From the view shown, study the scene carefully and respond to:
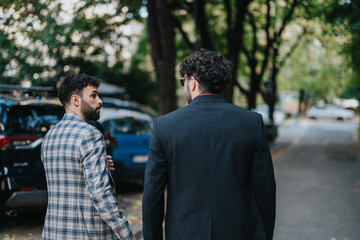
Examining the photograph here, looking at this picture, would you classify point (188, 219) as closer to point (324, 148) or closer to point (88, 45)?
point (88, 45)

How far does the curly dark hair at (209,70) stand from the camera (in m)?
2.38

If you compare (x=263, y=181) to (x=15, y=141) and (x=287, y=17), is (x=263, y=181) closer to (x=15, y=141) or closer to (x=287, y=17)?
(x=15, y=141)

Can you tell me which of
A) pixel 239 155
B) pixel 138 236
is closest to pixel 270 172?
pixel 239 155

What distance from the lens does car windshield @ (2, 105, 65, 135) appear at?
563 cm

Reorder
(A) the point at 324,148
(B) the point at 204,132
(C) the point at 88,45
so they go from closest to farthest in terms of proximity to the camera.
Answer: (B) the point at 204,132, (C) the point at 88,45, (A) the point at 324,148

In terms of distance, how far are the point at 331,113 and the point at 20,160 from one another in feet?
153

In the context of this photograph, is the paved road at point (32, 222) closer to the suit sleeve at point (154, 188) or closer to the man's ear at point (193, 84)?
the suit sleeve at point (154, 188)

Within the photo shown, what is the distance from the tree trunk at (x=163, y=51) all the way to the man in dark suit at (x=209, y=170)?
8.56 metres

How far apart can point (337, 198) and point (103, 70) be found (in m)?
15.4

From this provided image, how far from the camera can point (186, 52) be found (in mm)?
21156

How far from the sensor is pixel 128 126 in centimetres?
888

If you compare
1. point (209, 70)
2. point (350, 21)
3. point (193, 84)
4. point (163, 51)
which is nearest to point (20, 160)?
point (193, 84)

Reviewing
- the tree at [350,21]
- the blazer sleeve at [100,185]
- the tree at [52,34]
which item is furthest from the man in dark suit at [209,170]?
the tree at [52,34]

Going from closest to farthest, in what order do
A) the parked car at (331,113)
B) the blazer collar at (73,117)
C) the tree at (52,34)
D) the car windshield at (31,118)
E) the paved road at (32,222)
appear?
the blazer collar at (73,117), the car windshield at (31,118), the paved road at (32,222), the tree at (52,34), the parked car at (331,113)
